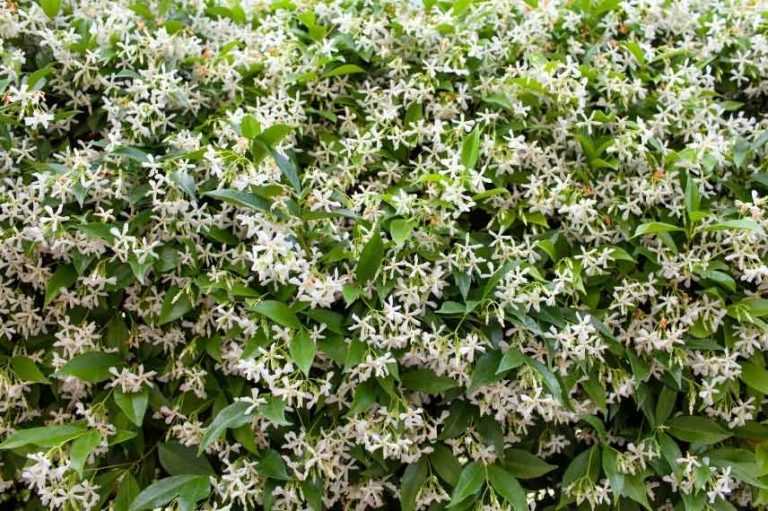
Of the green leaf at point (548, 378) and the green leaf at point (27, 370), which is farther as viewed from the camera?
the green leaf at point (27, 370)

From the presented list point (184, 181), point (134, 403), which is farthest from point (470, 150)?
point (134, 403)

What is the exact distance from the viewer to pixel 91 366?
1731 mm

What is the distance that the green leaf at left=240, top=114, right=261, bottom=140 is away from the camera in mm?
1722

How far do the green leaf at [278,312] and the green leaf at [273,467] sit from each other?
0.29 metres

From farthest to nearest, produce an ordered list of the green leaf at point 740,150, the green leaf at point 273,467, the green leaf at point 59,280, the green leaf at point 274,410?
the green leaf at point 740,150
the green leaf at point 59,280
the green leaf at point 273,467
the green leaf at point 274,410

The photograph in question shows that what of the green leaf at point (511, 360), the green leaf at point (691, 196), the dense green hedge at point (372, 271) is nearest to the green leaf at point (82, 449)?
the dense green hedge at point (372, 271)

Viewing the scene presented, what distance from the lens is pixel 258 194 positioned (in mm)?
1669

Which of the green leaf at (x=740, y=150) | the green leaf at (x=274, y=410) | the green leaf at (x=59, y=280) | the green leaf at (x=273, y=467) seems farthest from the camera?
the green leaf at (x=740, y=150)

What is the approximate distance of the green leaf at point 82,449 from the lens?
1.59 m

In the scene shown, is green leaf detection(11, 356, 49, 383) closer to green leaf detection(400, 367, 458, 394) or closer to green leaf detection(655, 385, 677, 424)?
green leaf detection(400, 367, 458, 394)

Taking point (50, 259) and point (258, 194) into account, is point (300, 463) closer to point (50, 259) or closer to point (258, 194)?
point (258, 194)

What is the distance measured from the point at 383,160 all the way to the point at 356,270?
371 millimetres

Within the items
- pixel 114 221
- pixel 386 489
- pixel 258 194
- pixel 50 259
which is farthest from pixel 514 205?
pixel 50 259

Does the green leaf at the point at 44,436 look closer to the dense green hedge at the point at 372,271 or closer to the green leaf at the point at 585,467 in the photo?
the dense green hedge at the point at 372,271
